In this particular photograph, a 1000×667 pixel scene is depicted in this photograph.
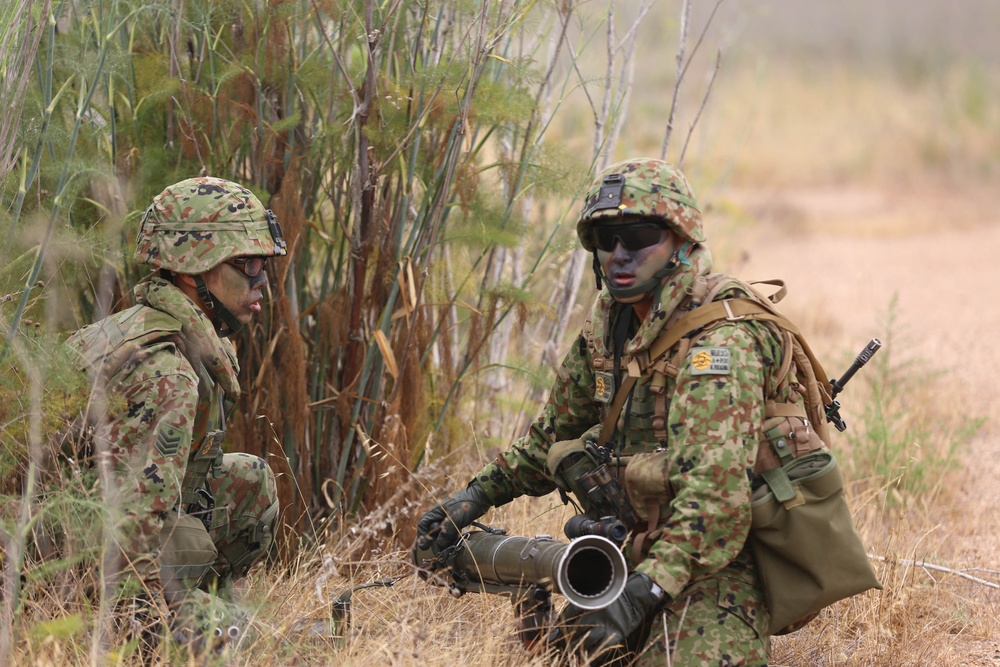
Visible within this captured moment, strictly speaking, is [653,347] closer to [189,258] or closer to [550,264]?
[189,258]

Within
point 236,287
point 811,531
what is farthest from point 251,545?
point 811,531

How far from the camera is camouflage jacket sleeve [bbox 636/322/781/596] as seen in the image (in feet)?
8.53

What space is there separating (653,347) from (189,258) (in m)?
1.23

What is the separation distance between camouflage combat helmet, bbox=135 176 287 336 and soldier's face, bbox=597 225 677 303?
0.92m

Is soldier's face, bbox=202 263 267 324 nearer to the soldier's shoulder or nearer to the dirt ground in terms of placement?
the soldier's shoulder

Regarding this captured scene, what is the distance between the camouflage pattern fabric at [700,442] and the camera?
2609mm

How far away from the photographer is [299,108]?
363cm

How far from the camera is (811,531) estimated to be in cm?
270

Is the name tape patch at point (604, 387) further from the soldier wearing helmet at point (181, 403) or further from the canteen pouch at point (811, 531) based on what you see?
the soldier wearing helmet at point (181, 403)

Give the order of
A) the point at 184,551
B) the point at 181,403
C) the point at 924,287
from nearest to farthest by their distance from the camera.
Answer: the point at 181,403 < the point at 184,551 < the point at 924,287

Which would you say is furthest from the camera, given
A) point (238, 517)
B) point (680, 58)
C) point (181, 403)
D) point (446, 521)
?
point (680, 58)

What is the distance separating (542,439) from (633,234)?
2.25 feet

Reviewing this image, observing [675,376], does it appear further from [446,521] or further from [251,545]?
[251,545]

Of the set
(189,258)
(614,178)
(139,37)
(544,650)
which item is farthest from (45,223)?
(544,650)
